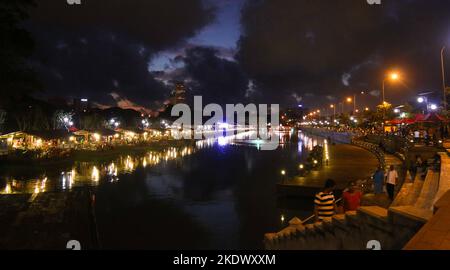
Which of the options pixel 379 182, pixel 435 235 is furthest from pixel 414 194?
pixel 435 235

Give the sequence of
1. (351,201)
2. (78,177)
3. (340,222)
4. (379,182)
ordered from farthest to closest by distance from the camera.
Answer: (78,177) → (379,182) → (351,201) → (340,222)

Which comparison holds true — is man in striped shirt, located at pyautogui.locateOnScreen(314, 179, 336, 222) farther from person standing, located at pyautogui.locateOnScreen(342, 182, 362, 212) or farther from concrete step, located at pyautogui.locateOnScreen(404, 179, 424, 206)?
concrete step, located at pyautogui.locateOnScreen(404, 179, 424, 206)

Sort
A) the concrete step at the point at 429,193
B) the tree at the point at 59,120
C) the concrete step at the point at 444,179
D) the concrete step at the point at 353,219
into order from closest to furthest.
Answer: the concrete step at the point at 353,219, the concrete step at the point at 429,193, the concrete step at the point at 444,179, the tree at the point at 59,120

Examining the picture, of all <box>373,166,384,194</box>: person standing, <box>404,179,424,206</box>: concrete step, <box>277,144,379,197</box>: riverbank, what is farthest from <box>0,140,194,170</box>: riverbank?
<box>404,179,424,206</box>: concrete step

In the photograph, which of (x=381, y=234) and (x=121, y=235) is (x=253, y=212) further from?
(x=381, y=234)

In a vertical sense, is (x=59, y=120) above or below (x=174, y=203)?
above

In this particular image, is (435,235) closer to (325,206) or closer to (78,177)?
(325,206)

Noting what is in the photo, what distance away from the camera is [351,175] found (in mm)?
30969

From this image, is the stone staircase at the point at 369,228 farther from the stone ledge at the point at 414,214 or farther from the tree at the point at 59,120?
the tree at the point at 59,120

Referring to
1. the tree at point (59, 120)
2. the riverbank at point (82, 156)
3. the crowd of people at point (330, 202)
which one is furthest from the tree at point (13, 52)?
the tree at point (59, 120)

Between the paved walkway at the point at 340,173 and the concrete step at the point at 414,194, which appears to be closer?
the concrete step at the point at 414,194

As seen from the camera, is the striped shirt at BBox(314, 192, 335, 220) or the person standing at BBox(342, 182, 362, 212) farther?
the person standing at BBox(342, 182, 362, 212)
